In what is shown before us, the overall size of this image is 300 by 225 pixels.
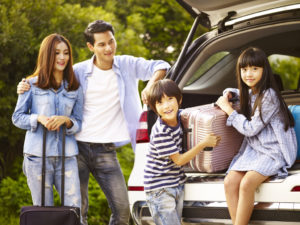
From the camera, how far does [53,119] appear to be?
364cm

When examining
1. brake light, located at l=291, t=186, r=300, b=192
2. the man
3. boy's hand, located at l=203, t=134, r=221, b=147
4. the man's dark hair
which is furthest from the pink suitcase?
the man's dark hair

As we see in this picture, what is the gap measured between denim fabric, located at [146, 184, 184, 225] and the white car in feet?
0.16

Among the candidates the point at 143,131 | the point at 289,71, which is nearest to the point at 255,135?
the point at 143,131

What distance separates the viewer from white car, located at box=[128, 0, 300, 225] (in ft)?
9.55

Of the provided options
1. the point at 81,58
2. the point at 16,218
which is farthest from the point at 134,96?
the point at 16,218

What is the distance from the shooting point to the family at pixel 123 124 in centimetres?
308

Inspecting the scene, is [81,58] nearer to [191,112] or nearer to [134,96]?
[134,96]

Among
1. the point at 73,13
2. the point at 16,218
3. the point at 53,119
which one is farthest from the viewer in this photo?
the point at 73,13

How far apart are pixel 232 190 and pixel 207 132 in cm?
38

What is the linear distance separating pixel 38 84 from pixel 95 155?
72cm

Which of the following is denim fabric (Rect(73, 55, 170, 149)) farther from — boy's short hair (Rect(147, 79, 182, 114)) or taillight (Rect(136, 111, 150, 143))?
boy's short hair (Rect(147, 79, 182, 114))

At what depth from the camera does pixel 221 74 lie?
439 centimetres

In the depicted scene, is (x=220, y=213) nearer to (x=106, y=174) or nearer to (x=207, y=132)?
(x=207, y=132)

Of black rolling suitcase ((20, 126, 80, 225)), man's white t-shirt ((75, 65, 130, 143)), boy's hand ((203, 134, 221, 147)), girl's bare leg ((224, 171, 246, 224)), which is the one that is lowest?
black rolling suitcase ((20, 126, 80, 225))
